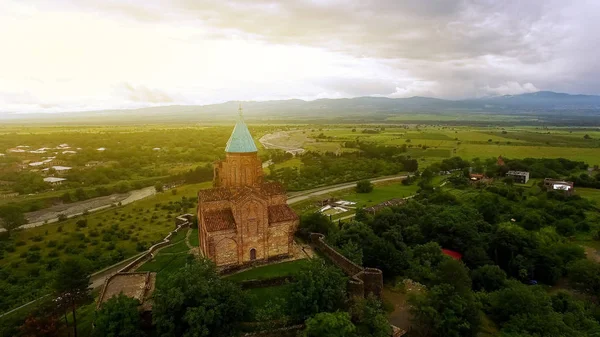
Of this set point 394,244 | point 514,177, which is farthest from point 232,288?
point 514,177

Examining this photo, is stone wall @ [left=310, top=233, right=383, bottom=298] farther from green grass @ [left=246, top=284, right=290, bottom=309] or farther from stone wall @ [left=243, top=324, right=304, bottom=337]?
stone wall @ [left=243, top=324, right=304, bottom=337]

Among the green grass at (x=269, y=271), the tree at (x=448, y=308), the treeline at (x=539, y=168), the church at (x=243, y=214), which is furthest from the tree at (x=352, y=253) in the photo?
the treeline at (x=539, y=168)

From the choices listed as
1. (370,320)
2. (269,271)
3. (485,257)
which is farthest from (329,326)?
(485,257)

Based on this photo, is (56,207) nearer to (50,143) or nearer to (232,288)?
(232,288)

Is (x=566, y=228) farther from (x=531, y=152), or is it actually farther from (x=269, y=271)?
(x=531, y=152)

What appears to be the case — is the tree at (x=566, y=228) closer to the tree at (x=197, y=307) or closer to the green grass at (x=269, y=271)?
the green grass at (x=269, y=271)
